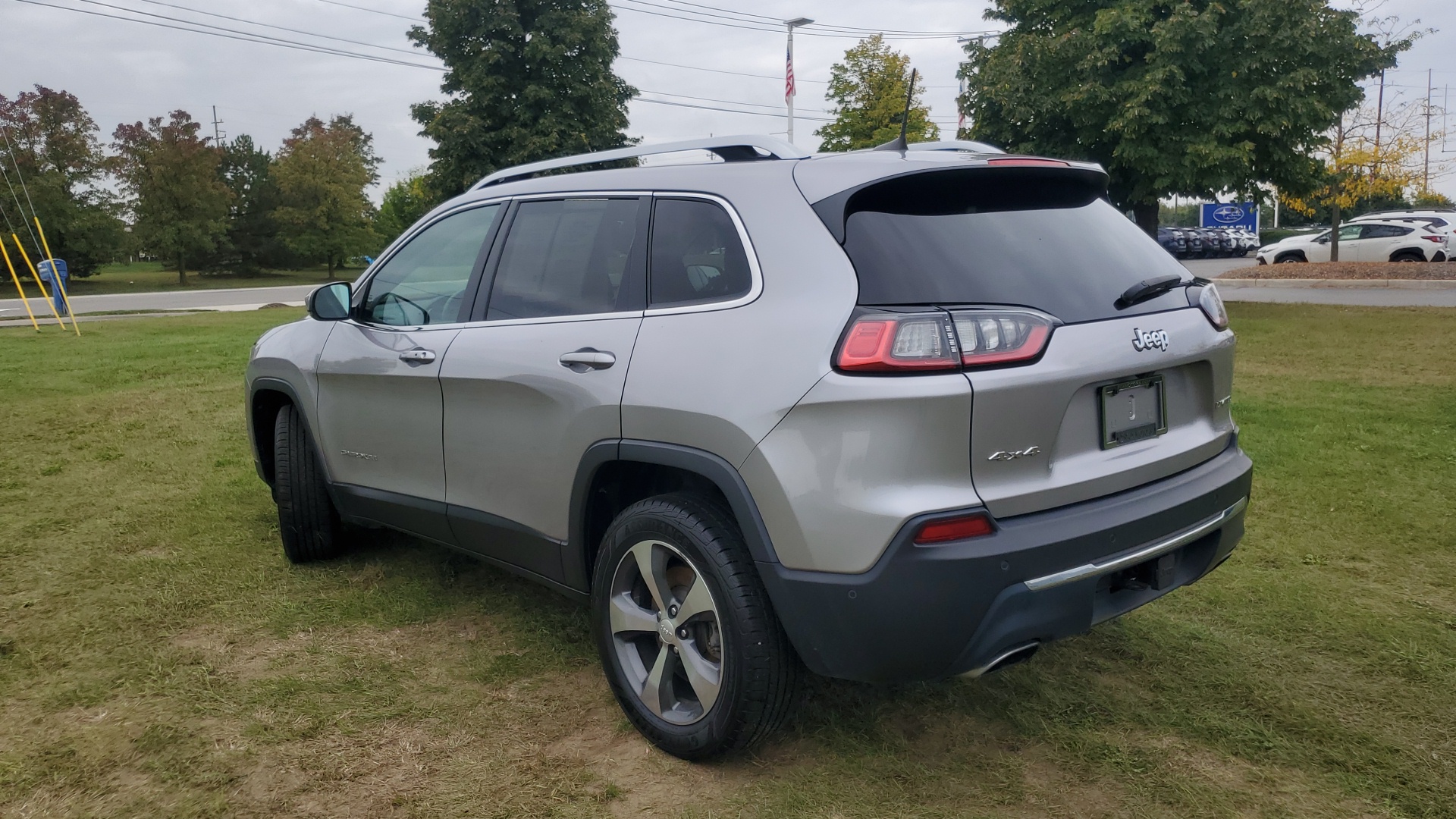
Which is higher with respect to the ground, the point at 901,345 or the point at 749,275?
the point at 749,275

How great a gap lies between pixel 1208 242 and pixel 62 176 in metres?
49.6

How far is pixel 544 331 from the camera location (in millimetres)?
3334

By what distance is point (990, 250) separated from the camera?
270 centimetres

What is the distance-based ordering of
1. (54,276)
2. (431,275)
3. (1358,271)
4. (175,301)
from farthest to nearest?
1. (175,301)
2. (1358,271)
3. (54,276)
4. (431,275)

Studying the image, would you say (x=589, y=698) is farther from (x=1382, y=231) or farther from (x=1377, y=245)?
(x=1382, y=231)

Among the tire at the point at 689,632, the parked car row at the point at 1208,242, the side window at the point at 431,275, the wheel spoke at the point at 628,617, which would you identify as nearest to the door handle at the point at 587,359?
the tire at the point at 689,632

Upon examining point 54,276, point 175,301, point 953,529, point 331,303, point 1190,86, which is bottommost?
point 953,529

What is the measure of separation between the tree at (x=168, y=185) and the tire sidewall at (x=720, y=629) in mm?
49519

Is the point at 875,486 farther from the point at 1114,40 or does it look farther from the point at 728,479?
the point at 1114,40

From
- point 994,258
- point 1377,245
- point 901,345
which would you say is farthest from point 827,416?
point 1377,245

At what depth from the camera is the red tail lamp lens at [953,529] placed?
2.43 meters

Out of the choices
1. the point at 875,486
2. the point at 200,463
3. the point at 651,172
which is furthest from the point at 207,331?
the point at 875,486

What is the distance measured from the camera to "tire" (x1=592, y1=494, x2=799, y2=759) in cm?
272

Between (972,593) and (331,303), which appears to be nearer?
(972,593)
